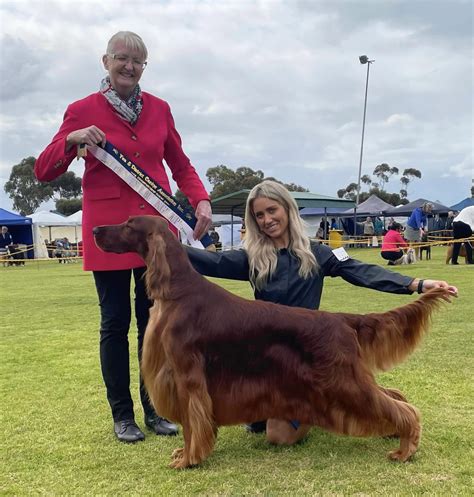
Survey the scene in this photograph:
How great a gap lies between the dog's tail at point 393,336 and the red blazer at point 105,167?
4.65ft

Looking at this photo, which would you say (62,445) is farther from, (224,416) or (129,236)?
(129,236)

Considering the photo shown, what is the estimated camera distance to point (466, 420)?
3.32m

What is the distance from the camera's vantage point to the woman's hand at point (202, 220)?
3.48 metres

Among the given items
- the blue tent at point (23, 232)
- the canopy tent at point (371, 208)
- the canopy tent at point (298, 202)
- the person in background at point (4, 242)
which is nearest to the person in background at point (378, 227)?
the canopy tent at point (371, 208)

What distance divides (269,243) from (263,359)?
0.95 meters

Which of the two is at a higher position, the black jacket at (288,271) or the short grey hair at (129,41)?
the short grey hair at (129,41)

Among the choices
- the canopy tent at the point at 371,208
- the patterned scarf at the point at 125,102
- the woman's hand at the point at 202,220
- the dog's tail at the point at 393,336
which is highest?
the canopy tent at the point at 371,208

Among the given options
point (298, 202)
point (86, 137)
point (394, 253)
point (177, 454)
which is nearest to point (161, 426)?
point (177, 454)

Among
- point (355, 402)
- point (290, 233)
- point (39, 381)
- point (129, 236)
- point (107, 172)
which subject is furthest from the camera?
point (39, 381)

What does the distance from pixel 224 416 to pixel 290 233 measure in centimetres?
126

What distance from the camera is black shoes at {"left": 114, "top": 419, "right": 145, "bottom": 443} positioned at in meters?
3.21

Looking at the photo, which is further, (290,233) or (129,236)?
(290,233)

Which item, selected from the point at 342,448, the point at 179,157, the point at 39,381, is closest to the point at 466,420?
the point at 342,448

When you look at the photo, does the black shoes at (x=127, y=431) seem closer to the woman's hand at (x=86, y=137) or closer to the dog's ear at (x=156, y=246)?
the dog's ear at (x=156, y=246)
